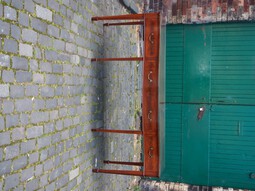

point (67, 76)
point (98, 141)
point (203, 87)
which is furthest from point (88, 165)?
point (203, 87)

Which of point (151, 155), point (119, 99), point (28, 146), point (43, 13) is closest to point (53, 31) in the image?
point (43, 13)

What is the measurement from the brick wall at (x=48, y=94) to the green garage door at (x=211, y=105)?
8.42 ft

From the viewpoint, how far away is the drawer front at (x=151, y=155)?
13.9 feet

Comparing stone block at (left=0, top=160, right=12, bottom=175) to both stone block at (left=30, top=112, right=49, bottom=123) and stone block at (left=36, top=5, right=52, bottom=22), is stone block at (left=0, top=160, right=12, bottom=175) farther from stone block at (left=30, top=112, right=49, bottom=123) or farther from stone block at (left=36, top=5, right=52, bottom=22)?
stone block at (left=36, top=5, right=52, bottom=22)

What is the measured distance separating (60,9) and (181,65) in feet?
12.3

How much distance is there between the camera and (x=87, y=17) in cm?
446

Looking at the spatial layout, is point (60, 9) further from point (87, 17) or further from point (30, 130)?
point (30, 130)

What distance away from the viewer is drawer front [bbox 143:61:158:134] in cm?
412

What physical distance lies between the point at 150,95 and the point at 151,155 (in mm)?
770

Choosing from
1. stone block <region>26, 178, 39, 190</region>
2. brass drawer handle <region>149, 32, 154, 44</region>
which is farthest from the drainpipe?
stone block <region>26, 178, 39, 190</region>

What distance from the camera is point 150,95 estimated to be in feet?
13.6

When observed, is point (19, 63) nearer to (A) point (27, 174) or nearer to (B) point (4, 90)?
(B) point (4, 90)

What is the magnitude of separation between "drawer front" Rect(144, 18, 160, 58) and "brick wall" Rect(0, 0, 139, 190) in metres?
0.81

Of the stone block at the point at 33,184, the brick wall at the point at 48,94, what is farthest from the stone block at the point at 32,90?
the stone block at the point at 33,184
